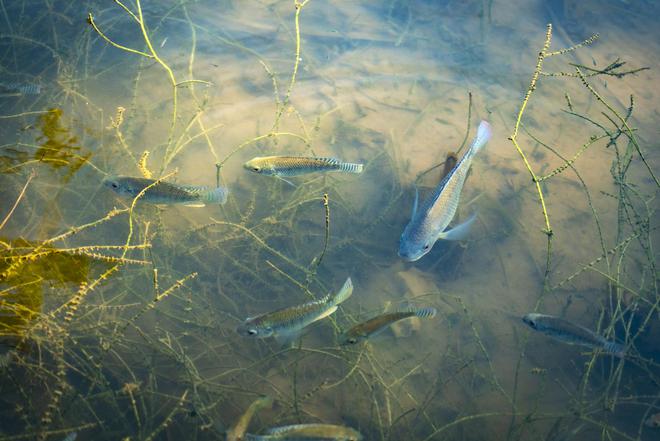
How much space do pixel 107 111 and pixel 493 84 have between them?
5955mm

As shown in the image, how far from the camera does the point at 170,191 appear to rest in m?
3.83

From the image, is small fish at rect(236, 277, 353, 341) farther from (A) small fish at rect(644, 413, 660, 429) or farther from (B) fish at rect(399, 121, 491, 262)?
(A) small fish at rect(644, 413, 660, 429)

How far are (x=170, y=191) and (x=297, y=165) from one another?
121 cm

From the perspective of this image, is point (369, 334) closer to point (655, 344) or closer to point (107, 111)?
point (655, 344)

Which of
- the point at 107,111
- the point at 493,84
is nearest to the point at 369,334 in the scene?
the point at 107,111

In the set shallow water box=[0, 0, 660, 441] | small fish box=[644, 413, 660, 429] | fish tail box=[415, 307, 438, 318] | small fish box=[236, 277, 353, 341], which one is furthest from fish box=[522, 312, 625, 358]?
small fish box=[236, 277, 353, 341]

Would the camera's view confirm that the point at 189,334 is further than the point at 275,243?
No

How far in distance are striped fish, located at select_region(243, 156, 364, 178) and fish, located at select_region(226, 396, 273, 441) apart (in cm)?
218

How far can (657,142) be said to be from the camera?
6203 mm

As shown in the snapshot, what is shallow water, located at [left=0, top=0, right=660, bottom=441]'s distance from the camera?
13.4 feet

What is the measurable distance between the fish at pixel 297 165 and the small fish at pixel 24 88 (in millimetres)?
3949

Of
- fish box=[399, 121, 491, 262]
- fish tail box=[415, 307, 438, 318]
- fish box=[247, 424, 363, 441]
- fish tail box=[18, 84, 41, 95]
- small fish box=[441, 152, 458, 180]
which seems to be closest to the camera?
fish box=[247, 424, 363, 441]

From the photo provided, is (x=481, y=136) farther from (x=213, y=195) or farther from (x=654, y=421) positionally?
(x=654, y=421)

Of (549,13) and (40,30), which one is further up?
(549,13)
